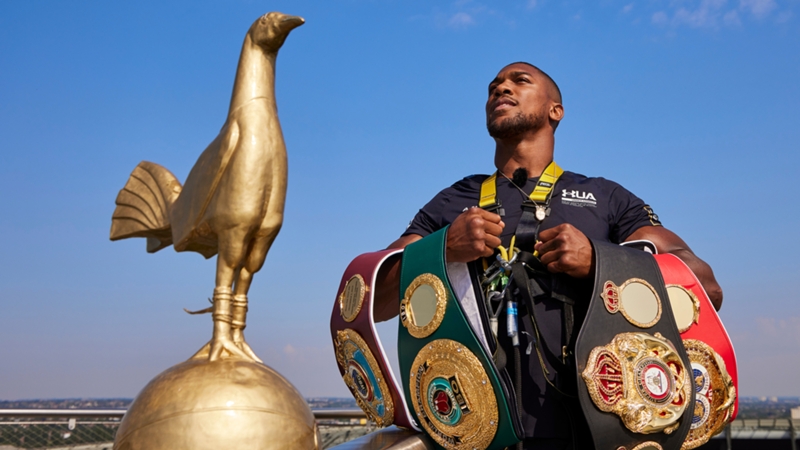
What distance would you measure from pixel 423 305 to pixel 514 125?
896 millimetres

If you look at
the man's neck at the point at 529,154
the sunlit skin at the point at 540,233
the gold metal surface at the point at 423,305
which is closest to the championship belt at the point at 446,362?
the gold metal surface at the point at 423,305

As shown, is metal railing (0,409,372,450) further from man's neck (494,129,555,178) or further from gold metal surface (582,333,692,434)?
gold metal surface (582,333,692,434)

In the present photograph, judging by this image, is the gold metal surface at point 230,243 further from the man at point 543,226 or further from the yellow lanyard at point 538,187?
the yellow lanyard at point 538,187

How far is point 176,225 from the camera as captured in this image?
188cm

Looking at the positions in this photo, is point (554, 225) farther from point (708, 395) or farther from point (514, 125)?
point (708, 395)

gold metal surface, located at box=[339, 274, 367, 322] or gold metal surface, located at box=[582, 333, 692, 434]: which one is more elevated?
gold metal surface, located at box=[339, 274, 367, 322]

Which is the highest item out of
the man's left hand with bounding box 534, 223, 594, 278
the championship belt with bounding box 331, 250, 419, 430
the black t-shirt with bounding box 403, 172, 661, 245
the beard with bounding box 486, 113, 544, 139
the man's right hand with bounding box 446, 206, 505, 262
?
the beard with bounding box 486, 113, 544, 139

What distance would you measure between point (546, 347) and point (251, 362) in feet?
2.80

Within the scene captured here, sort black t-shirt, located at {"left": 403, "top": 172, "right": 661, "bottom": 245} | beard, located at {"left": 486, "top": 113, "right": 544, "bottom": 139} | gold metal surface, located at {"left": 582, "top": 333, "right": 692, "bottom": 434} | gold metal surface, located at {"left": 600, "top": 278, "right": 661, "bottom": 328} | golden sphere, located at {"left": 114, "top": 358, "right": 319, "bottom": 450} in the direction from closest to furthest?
golden sphere, located at {"left": 114, "top": 358, "right": 319, "bottom": 450} < gold metal surface, located at {"left": 582, "top": 333, "right": 692, "bottom": 434} < gold metal surface, located at {"left": 600, "top": 278, "right": 661, "bottom": 328} < black t-shirt, located at {"left": 403, "top": 172, "right": 661, "bottom": 245} < beard, located at {"left": 486, "top": 113, "right": 544, "bottom": 139}

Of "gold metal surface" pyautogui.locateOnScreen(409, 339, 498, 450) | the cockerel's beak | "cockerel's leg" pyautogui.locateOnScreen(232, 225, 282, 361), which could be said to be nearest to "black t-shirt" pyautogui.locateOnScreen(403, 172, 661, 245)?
"gold metal surface" pyautogui.locateOnScreen(409, 339, 498, 450)

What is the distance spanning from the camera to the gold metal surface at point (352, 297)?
209 cm

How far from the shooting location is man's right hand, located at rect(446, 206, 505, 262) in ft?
6.48

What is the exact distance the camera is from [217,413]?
154cm

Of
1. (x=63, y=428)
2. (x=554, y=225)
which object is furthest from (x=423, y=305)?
(x=63, y=428)
